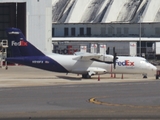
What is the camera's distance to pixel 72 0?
376 feet

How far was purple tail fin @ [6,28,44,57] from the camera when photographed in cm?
5141

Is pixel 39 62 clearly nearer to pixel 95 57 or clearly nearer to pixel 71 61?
pixel 71 61

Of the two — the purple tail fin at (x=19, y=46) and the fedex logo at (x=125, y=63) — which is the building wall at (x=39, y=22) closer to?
the purple tail fin at (x=19, y=46)

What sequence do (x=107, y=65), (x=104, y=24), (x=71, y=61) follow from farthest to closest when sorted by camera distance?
(x=104, y=24), (x=107, y=65), (x=71, y=61)

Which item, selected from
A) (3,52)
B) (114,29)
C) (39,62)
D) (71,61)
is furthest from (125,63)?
(114,29)

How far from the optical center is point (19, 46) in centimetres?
5194

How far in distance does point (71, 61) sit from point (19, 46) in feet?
16.0

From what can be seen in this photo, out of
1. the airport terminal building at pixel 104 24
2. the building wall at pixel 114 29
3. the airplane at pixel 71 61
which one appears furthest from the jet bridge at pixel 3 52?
the building wall at pixel 114 29

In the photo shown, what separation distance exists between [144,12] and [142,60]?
169 feet

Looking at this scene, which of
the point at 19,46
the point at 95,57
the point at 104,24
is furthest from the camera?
the point at 104,24

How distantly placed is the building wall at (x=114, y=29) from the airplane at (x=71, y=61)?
50.9 metres

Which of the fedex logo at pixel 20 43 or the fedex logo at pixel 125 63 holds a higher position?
the fedex logo at pixel 20 43

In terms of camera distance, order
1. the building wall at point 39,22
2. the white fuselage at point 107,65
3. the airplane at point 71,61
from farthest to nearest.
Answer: the building wall at point 39,22 → the white fuselage at point 107,65 → the airplane at point 71,61

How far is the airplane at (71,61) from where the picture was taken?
51125mm
